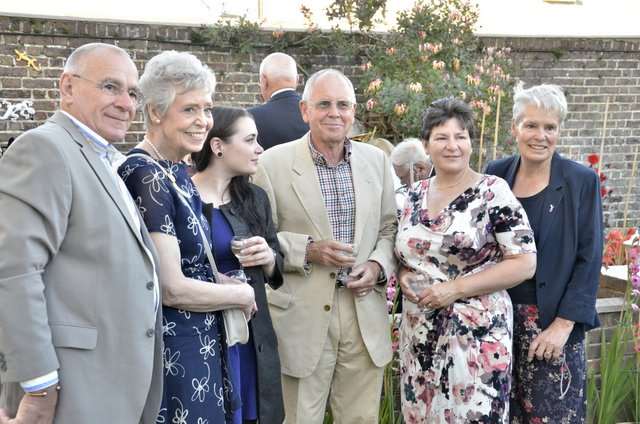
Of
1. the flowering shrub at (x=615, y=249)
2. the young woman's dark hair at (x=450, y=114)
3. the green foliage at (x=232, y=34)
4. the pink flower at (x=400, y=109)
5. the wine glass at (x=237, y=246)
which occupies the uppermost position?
the green foliage at (x=232, y=34)

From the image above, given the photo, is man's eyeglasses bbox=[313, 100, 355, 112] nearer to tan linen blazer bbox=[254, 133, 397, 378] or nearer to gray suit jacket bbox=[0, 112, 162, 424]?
tan linen blazer bbox=[254, 133, 397, 378]

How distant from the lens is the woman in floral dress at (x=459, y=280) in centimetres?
306

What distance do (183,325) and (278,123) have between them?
234 centimetres

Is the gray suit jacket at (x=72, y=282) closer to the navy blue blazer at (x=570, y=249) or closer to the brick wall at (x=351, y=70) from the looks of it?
the navy blue blazer at (x=570, y=249)

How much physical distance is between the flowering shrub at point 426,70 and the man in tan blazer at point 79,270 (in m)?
5.59

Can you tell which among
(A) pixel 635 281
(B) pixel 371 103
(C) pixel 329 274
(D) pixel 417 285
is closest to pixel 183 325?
(C) pixel 329 274

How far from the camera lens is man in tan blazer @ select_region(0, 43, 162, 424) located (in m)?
1.93

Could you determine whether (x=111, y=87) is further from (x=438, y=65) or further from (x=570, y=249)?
(x=438, y=65)

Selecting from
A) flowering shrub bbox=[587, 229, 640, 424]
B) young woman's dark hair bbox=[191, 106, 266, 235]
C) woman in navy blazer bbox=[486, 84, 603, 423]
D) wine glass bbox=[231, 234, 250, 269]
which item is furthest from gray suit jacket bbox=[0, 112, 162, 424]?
flowering shrub bbox=[587, 229, 640, 424]

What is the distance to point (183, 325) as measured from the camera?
8.13 ft

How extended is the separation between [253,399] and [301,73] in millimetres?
5488

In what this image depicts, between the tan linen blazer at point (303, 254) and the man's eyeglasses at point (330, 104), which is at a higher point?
the man's eyeglasses at point (330, 104)

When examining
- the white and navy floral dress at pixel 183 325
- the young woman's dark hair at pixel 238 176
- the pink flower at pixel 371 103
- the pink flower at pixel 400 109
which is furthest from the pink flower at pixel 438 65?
the white and navy floral dress at pixel 183 325

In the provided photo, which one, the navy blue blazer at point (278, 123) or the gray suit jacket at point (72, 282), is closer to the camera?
the gray suit jacket at point (72, 282)
